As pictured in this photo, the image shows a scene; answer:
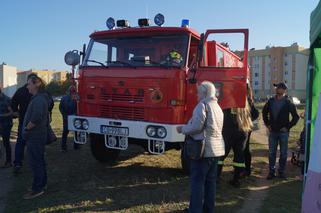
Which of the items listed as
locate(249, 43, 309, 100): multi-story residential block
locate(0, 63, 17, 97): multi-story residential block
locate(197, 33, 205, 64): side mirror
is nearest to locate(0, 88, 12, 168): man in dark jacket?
locate(197, 33, 205, 64): side mirror

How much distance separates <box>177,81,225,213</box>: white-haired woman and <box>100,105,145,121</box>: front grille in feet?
6.86

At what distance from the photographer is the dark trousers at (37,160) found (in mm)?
6328

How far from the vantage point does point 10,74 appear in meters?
77.7

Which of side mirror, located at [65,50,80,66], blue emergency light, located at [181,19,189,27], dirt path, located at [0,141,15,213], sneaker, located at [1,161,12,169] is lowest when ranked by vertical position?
dirt path, located at [0,141,15,213]

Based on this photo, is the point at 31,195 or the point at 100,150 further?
the point at 100,150

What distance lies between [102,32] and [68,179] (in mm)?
2902

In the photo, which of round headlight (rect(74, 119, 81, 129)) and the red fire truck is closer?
the red fire truck

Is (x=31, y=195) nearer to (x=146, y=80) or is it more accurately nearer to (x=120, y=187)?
(x=120, y=187)

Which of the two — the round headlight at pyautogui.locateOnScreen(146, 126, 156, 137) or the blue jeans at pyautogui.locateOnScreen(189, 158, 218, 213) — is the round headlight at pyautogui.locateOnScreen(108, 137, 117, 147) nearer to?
the round headlight at pyautogui.locateOnScreen(146, 126, 156, 137)

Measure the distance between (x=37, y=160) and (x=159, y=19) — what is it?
11.0ft

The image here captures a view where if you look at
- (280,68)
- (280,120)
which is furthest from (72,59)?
(280,68)

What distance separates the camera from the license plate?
703 cm

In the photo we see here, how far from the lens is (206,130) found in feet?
16.6

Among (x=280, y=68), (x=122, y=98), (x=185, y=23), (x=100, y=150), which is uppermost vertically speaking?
(x=280, y=68)
